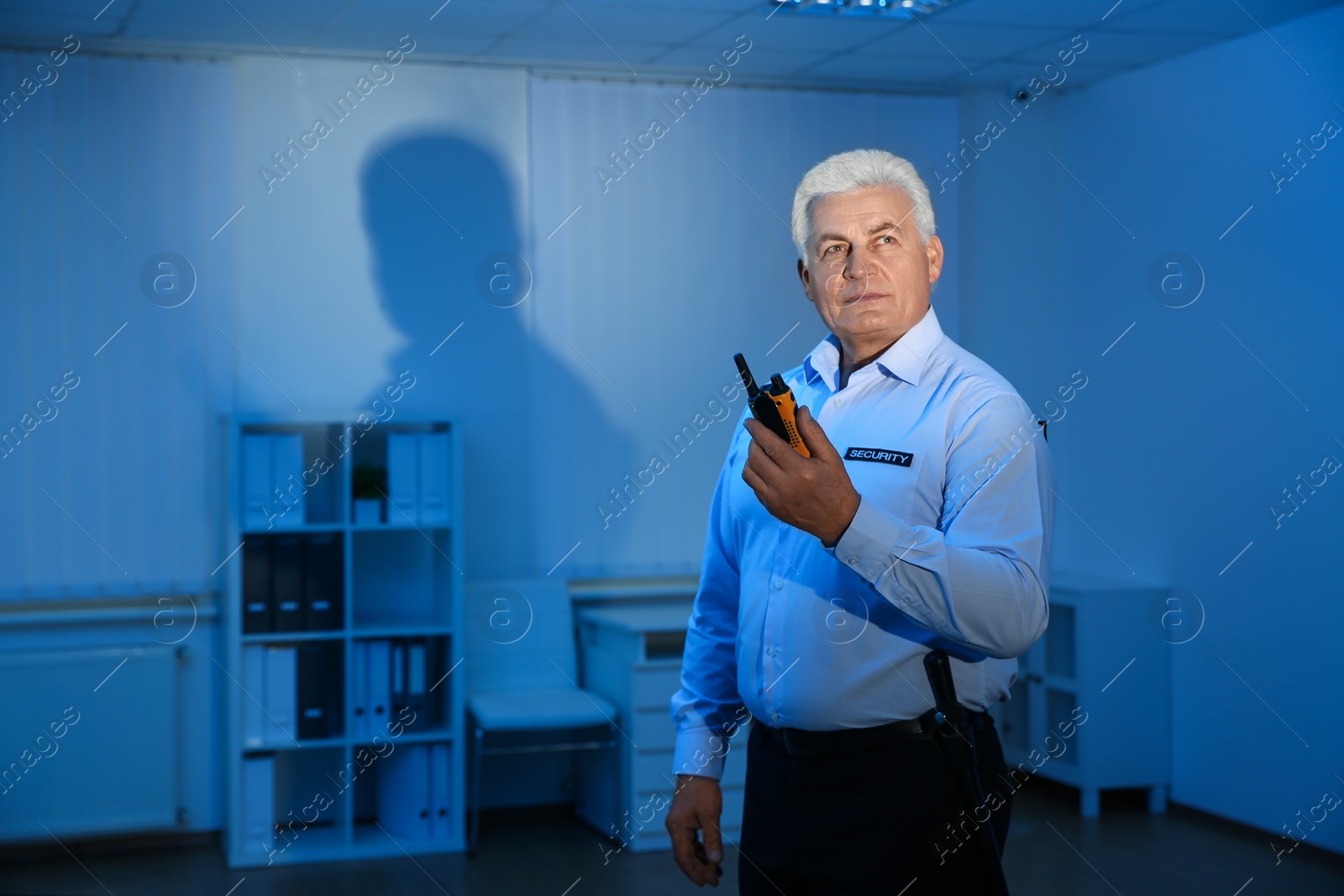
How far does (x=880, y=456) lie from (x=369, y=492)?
3.05 meters

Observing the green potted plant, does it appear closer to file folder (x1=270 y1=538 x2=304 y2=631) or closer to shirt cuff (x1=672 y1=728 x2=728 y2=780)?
file folder (x1=270 y1=538 x2=304 y2=631)

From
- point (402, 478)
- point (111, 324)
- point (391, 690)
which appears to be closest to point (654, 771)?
point (391, 690)

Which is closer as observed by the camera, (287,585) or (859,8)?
(859,8)

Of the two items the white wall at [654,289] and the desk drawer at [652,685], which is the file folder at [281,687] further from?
the desk drawer at [652,685]

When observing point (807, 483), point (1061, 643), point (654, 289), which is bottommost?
point (1061, 643)

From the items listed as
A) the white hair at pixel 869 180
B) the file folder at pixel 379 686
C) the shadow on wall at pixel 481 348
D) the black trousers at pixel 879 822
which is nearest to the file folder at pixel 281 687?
the file folder at pixel 379 686

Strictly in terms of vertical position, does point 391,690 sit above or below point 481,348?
below

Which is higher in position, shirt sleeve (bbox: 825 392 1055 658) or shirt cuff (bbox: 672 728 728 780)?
shirt sleeve (bbox: 825 392 1055 658)

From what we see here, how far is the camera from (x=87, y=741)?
4.33 meters

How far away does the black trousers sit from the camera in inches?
62.1

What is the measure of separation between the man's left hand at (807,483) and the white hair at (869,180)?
0.47 m

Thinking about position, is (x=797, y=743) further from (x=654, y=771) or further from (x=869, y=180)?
(x=654, y=771)

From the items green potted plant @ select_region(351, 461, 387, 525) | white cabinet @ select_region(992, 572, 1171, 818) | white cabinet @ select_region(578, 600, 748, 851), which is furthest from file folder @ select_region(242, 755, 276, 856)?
white cabinet @ select_region(992, 572, 1171, 818)

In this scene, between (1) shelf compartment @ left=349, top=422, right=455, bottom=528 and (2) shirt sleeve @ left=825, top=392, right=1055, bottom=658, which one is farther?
(1) shelf compartment @ left=349, top=422, right=455, bottom=528
